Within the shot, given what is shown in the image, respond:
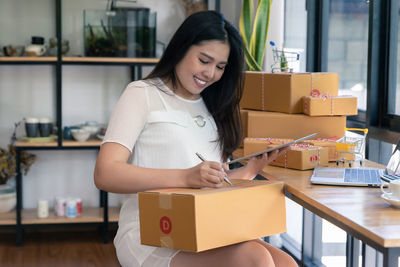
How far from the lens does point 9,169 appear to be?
12.7 ft

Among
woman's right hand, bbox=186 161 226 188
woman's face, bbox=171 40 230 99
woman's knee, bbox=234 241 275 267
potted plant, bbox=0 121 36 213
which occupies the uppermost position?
woman's face, bbox=171 40 230 99

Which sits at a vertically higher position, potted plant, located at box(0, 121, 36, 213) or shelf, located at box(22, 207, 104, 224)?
potted plant, located at box(0, 121, 36, 213)

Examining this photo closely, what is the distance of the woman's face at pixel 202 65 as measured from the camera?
1776 millimetres

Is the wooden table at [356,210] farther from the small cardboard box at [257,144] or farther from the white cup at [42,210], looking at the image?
the white cup at [42,210]

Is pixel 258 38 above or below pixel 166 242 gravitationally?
above

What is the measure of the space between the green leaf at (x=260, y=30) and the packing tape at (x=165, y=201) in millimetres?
1724

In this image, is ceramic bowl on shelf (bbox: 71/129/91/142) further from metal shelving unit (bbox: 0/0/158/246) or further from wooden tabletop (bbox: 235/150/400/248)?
wooden tabletop (bbox: 235/150/400/248)

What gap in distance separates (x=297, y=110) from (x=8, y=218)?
92.0 inches

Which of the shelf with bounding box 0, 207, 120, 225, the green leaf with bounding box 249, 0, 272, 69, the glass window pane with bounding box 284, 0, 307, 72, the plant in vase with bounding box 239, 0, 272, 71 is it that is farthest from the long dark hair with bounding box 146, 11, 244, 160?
the shelf with bounding box 0, 207, 120, 225

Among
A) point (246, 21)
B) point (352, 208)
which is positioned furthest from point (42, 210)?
point (352, 208)

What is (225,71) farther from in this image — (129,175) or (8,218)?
(8,218)

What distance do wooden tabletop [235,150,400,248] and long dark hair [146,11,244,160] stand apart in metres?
0.22

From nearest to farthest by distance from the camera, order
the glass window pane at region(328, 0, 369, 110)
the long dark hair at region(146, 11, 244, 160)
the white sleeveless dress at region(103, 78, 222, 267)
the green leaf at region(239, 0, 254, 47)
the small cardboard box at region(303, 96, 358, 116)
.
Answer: the white sleeveless dress at region(103, 78, 222, 267)
the long dark hair at region(146, 11, 244, 160)
the small cardboard box at region(303, 96, 358, 116)
the glass window pane at region(328, 0, 369, 110)
the green leaf at region(239, 0, 254, 47)

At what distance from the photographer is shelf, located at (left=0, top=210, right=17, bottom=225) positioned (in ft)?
12.2
